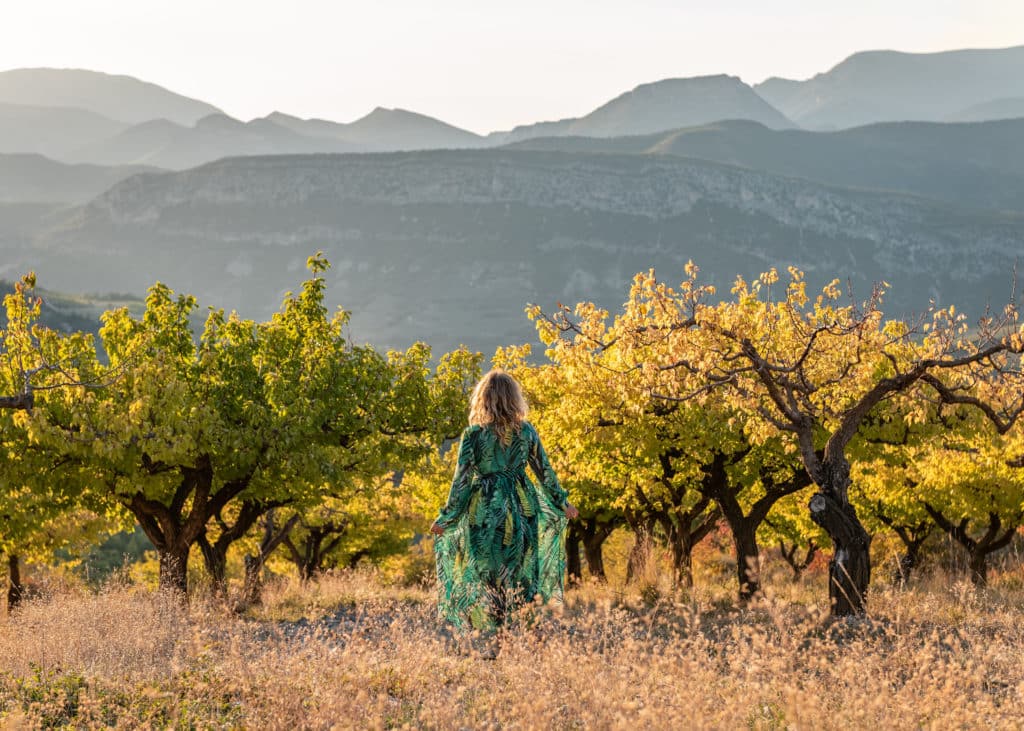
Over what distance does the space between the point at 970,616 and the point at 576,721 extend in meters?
6.38

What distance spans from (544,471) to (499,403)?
0.78m

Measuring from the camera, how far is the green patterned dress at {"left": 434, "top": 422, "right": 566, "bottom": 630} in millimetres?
7734

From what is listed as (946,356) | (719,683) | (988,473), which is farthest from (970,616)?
(988,473)

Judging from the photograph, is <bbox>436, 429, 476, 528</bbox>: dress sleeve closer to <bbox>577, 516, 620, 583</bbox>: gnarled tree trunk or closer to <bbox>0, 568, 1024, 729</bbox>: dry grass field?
<bbox>0, 568, 1024, 729</bbox>: dry grass field

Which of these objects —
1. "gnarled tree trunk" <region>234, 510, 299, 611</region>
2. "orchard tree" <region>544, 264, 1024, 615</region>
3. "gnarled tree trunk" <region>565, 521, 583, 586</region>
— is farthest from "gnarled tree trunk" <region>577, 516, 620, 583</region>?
"orchard tree" <region>544, 264, 1024, 615</region>

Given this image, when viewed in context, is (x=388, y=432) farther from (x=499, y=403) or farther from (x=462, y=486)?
(x=499, y=403)

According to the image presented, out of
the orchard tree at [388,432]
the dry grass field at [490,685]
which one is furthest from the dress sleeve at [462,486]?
the orchard tree at [388,432]

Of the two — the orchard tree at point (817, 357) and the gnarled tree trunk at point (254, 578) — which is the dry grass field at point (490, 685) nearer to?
the orchard tree at point (817, 357)

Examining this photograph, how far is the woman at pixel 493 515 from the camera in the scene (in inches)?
303

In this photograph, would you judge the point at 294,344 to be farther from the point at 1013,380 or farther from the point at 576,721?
the point at 576,721

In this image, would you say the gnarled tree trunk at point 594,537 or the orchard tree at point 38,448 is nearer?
the orchard tree at point 38,448

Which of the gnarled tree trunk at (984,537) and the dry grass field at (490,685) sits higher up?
the dry grass field at (490,685)

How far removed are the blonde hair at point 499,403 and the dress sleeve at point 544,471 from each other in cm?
29

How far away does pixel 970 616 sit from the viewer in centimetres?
991
